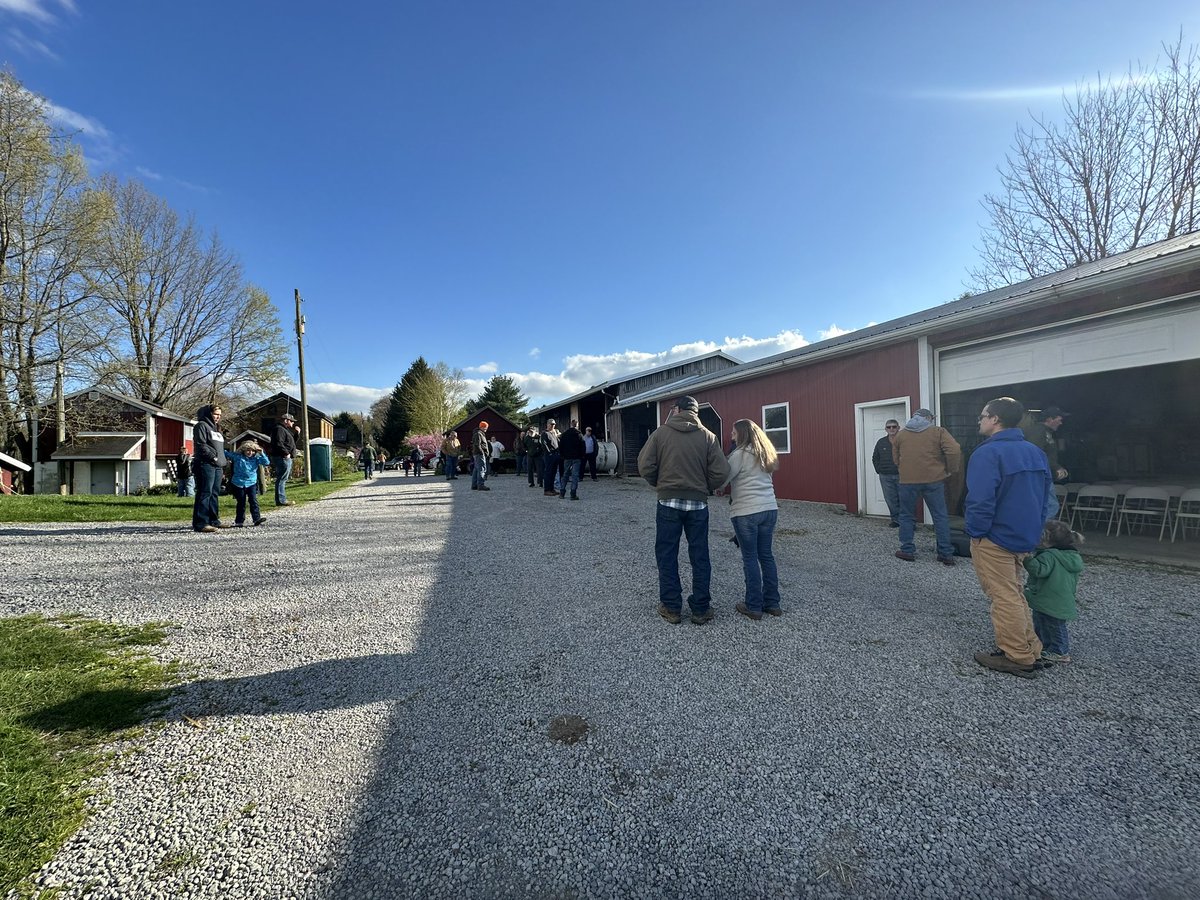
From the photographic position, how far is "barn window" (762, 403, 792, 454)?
11102mm

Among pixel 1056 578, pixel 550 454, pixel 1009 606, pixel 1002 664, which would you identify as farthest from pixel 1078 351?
pixel 550 454

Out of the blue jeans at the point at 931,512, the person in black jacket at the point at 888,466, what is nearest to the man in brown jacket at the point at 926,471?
the blue jeans at the point at 931,512

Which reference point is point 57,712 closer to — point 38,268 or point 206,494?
point 206,494

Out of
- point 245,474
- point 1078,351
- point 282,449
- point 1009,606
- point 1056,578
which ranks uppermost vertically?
point 1078,351

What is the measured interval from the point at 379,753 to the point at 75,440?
30948 millimetres

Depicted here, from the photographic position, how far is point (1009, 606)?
10.3ft

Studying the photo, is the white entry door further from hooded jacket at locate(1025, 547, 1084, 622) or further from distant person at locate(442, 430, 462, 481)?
distant person at locate(442, 430, 462, 481)

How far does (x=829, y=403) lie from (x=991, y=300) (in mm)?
3165

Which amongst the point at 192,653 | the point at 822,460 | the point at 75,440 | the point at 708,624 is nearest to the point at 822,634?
the point at 708,624

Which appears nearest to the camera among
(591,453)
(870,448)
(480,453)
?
(870,448)

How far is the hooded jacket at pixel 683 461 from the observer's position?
3.95m

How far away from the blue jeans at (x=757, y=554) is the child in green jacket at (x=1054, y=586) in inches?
64.4

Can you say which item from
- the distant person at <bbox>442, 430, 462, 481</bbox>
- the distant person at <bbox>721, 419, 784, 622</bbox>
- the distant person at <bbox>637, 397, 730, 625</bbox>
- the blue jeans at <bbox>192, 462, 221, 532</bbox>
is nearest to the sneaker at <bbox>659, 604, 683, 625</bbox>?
the distant person at <bbox>637, 397, 730, 625</bbox>

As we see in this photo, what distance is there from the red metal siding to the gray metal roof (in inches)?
14.2
